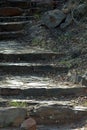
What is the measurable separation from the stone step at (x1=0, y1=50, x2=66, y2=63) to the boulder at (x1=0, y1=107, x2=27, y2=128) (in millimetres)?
2172

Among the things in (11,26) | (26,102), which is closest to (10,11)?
(11,26)

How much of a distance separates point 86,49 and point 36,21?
8.07 ft

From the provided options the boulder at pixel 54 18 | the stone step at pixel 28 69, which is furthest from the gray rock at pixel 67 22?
the stone step at pixel 28 69

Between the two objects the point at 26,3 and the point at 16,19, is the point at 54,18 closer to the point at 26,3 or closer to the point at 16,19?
the point at 16,19

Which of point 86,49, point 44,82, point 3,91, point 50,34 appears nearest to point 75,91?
point 44,82

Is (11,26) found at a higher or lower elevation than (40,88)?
higher

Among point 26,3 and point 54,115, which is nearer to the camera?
point 54,115

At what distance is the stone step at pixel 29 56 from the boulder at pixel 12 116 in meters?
2.17

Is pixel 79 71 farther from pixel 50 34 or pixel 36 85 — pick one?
pixel 50 34

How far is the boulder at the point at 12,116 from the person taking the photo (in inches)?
193

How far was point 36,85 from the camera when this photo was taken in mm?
5754

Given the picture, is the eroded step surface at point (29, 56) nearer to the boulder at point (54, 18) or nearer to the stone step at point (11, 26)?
the boulder at point (54, 18)

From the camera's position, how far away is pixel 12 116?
4.93m

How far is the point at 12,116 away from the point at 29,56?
87.8 inches
